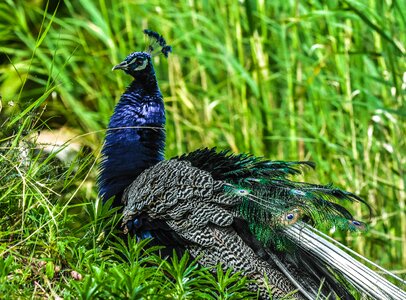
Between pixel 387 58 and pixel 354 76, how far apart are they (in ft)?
2.17

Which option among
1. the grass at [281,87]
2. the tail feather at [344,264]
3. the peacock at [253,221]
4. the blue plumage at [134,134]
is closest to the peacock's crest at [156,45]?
the blue plumage at [134,134]

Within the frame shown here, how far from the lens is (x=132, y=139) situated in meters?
4.21

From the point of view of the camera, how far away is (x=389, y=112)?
4.78 m

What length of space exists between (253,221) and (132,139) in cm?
93

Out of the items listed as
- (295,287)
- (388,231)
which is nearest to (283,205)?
(295,287)

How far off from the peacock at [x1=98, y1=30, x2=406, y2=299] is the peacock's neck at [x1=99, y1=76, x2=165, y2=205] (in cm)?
17

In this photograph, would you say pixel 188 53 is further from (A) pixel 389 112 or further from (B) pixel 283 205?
(B) pixel 283 205

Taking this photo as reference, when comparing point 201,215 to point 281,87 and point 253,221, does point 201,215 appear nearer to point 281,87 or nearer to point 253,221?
point 253,221

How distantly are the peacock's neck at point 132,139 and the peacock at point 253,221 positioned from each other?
0.56ft

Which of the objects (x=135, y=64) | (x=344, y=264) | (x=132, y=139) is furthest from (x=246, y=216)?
(x=135, y=64)

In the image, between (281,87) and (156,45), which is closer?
(156,45)

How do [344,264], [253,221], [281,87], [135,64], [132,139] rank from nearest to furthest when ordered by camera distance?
[344,264] → [253,221] → [132,139] → [135,64] → [281,87]

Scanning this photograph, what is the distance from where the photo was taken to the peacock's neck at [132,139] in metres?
4.11

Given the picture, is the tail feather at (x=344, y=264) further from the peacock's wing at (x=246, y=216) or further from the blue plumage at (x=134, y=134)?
the blue plumage at (x=134, y=134)
